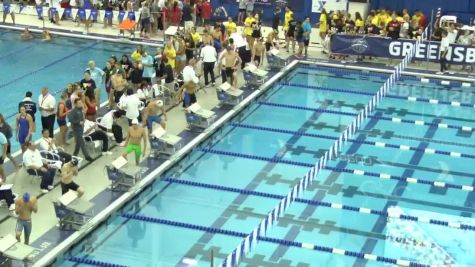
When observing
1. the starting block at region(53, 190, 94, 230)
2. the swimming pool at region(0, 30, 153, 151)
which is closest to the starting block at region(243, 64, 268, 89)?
the swimming pool at region(0, 30, 153, 151)

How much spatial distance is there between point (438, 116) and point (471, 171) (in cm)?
318

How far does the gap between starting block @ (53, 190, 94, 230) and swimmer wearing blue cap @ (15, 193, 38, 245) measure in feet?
2.39

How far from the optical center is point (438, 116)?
18.5 metres

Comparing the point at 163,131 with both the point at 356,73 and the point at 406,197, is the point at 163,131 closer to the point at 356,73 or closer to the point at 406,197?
the point at 406,197

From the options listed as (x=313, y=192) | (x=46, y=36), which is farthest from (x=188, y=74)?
(x=46, y=36)

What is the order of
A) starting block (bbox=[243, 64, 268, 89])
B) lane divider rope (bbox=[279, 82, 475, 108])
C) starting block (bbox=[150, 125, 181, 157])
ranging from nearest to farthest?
starting block (bbox=[150, 125, 181, 157]), lane divider rope (bbox=[279, 82, 475, 108]), starting block (bbox=[243, 64, 268, 89])

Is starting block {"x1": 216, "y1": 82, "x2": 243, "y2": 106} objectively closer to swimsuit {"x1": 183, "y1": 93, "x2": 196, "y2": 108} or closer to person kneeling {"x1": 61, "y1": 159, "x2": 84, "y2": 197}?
swimsuit {"x1": 183, "y1": 93, "x2": 196, "y2": 108}

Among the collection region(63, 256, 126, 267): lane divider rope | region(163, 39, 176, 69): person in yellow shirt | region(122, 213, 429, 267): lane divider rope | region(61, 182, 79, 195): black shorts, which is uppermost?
region(163, 39, 176, 69): person in yellow shirt

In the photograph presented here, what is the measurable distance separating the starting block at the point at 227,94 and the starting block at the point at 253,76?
4.17 feet

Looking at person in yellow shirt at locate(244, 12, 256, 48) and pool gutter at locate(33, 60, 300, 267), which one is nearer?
pool gutter at locate(33, 60, 300, 267)

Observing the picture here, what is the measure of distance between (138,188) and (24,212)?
2745 millimetres

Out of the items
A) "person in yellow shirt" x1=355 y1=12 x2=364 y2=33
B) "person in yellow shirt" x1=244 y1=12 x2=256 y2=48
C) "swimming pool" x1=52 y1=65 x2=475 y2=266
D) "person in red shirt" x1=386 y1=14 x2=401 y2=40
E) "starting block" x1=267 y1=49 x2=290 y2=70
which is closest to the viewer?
"swimming pool" x1=52 y1=65 x2=475 y2=266

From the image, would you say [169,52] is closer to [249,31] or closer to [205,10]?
[249,31]

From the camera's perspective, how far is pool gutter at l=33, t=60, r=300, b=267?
468 inches
